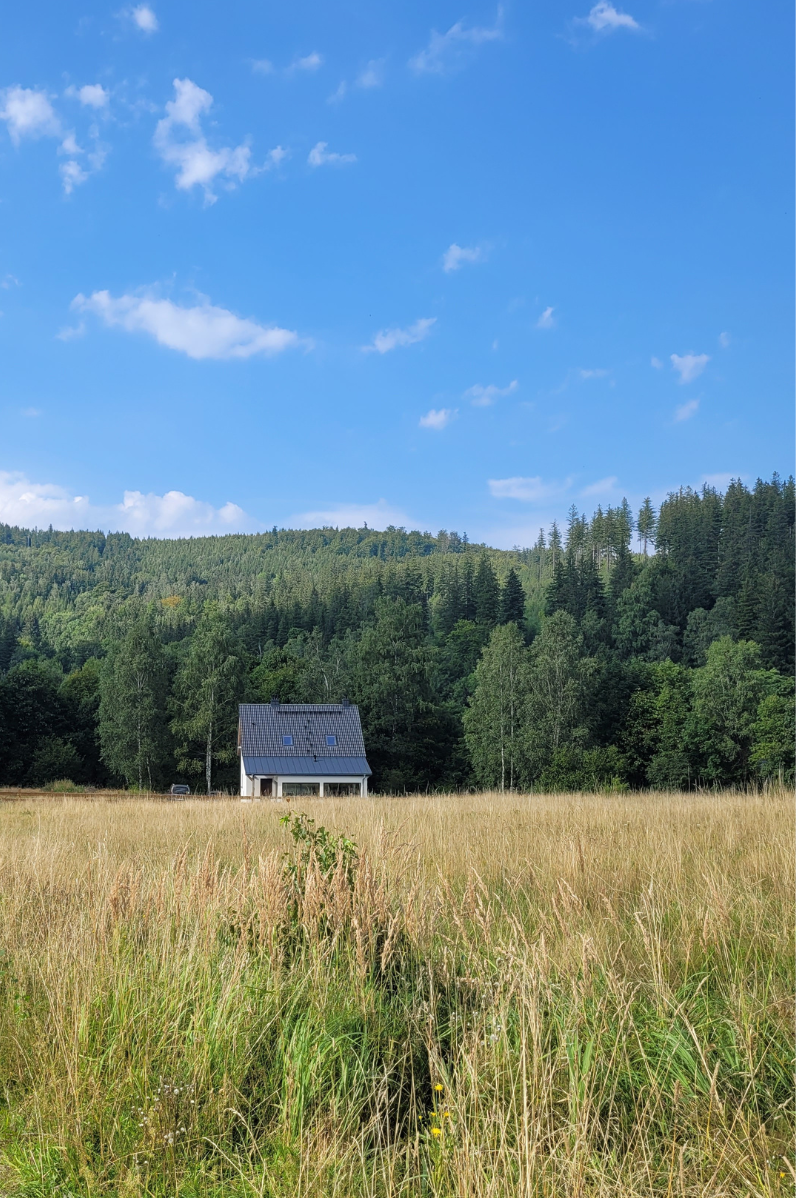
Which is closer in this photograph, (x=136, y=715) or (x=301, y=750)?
(x=301, y=750)

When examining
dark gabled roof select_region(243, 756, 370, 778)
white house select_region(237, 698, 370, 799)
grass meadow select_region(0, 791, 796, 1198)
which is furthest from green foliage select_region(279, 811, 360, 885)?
dark gabled roof select_region(243, 756, 370, 778)

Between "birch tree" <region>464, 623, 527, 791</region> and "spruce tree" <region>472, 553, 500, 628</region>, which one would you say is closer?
"birch tree" <region>464, 623, 527, 791</region>

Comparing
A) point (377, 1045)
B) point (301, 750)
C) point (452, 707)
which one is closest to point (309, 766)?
point (301, 750)

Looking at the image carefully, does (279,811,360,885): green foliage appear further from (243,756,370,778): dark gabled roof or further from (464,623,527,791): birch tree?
(464,623,527,791): birch tree

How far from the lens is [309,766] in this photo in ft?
153

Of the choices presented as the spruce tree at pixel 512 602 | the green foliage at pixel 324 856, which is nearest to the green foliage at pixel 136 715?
the spruce tree at pixel 512 602

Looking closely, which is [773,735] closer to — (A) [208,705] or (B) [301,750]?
(B) [301,750]

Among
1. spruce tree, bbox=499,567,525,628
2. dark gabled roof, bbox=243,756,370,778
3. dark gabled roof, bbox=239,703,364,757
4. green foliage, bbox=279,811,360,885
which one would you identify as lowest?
dark gabled roof, bbox=243,756,370,778

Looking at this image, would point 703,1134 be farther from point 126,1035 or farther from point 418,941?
point 126,1035

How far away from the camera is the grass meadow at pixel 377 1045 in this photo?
2.84 meters

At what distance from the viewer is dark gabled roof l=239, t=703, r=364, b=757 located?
A: 156 feet

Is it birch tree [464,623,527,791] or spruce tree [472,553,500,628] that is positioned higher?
spruce tree [472,553,500,628]

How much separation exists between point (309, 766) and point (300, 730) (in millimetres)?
2918

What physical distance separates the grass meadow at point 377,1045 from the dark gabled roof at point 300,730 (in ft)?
139
